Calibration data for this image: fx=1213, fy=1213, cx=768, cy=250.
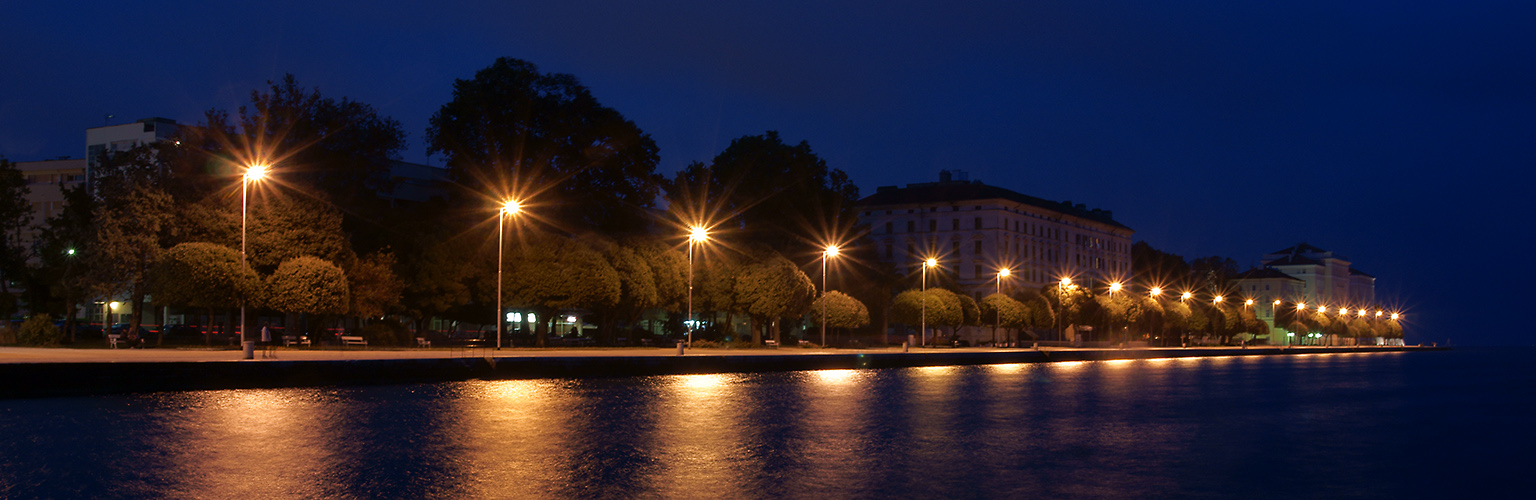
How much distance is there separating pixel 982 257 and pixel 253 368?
94.0 meters

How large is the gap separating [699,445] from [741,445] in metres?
0.74

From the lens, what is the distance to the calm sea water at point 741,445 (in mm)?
16484

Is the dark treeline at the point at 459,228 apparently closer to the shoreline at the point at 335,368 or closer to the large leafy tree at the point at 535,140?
the large leafy tree at the point at 535,140

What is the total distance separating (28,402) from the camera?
2850 centimetres

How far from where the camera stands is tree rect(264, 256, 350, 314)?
1909 inches

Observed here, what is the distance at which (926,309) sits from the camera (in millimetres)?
83625

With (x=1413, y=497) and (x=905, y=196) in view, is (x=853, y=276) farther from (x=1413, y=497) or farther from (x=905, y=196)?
(x=1413, y=497)

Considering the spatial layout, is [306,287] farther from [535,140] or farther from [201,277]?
[535,140]

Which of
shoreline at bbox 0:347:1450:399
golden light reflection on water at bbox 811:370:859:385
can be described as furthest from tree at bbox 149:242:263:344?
golden light reflection on water at bbox 811:370:859:385

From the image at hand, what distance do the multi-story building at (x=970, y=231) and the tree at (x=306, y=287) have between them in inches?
2855

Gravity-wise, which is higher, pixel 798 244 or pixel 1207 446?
pixel 798 244

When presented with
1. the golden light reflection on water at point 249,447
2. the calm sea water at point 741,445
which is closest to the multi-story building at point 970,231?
the calm sea water at point 741,445

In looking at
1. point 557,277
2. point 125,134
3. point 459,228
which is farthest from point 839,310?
point 125,134

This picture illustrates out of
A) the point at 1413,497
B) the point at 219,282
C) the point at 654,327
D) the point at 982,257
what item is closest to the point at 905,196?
the point at 982,257
